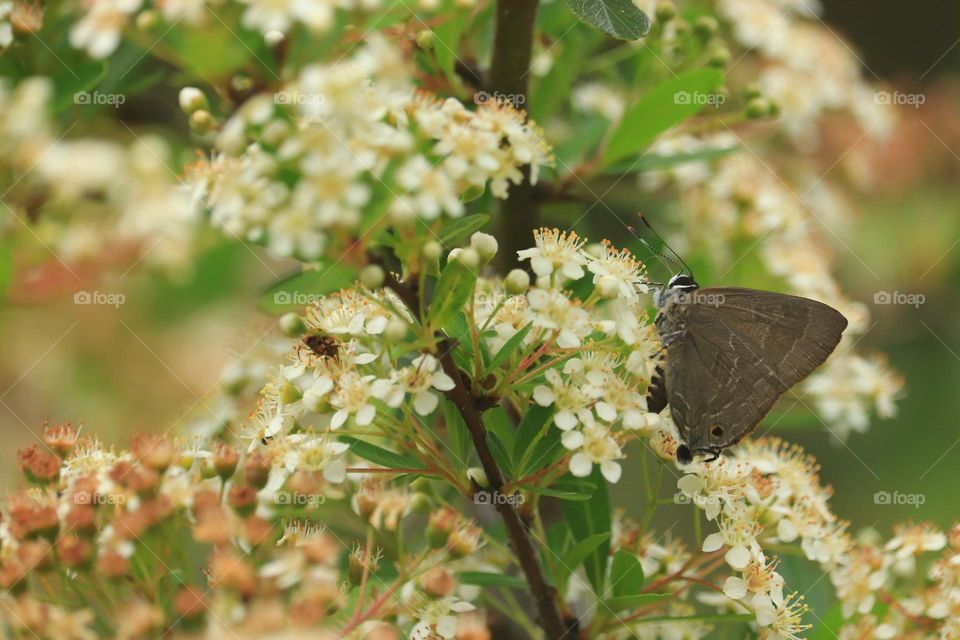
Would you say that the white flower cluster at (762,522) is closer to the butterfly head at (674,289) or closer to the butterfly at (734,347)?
the butterfly at (734,347)

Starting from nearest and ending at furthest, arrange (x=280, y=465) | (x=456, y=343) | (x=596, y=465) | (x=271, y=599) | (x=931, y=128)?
(x=271, y=599) < (x=456, y=343) < (x=280, y=465) < (x=596, y=465) < (x=931, y=128)

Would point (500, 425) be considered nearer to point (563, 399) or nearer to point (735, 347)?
point (563, 399)

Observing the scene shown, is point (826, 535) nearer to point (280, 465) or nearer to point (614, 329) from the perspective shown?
point (614, 329)

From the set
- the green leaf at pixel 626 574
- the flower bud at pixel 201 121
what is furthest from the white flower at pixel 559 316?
the flower bud at pixel 201 121

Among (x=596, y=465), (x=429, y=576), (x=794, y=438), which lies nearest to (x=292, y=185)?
(x=429, y=576)

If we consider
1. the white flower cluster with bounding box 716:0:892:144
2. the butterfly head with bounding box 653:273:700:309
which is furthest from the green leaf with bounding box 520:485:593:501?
the white flower cluster with bounding box 716:0:892:144

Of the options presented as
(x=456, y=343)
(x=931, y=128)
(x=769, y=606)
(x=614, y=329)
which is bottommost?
(x=769, y=606)

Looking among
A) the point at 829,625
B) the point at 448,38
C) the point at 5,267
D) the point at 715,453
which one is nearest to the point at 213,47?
the point at 448,38
